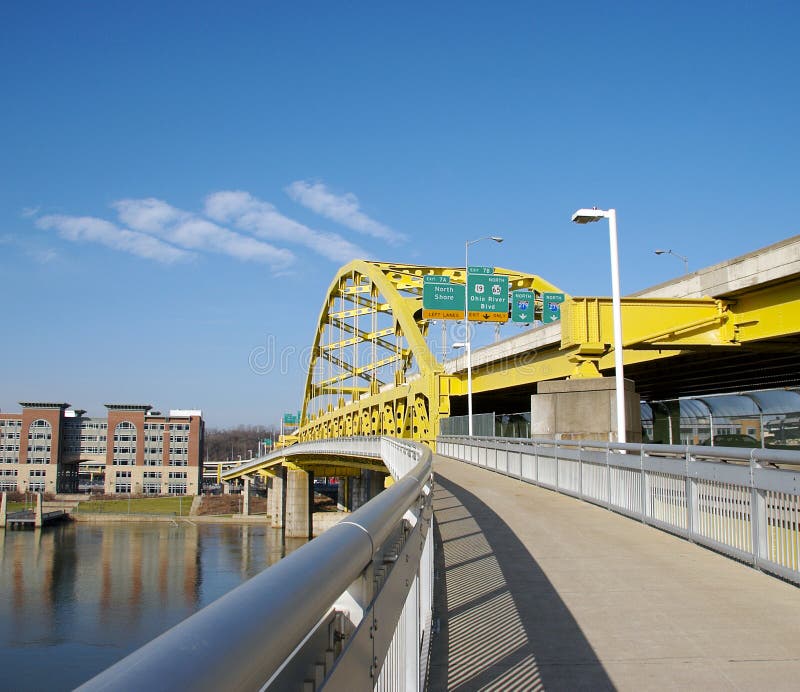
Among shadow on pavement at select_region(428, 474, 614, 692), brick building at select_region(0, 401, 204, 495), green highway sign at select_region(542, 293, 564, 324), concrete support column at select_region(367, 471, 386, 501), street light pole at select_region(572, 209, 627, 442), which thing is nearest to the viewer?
shadow on pavement at select_region(428, 474, 614, 692)

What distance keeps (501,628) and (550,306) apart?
137 feet

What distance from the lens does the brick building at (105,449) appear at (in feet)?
368

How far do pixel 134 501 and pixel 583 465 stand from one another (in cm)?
10350

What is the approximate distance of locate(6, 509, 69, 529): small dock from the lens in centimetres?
8750

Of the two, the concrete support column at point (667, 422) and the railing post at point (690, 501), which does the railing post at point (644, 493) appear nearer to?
the railing post at point (690, 501)

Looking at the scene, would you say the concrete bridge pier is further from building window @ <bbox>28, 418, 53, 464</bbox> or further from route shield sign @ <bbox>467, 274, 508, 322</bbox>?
building window @ <bbox>28, 418, 53, 464</bbox>

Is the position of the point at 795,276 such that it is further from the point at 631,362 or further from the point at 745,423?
the point at 631,362

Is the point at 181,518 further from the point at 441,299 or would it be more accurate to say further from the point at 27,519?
the point at 441,299

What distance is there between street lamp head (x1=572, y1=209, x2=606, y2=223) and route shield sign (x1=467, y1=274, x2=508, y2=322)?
70.0 ft

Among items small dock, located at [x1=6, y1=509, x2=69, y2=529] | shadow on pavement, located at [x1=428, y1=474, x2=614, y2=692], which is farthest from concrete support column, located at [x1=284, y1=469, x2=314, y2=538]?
shadow on pavement, located at [x1=428, y1=474, x2=614, y2=692]

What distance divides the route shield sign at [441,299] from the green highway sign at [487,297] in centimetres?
113

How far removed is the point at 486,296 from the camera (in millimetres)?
40875

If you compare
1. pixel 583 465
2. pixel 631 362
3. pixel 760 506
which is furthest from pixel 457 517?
pixel 631 362

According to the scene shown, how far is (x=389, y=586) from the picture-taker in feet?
10.8
